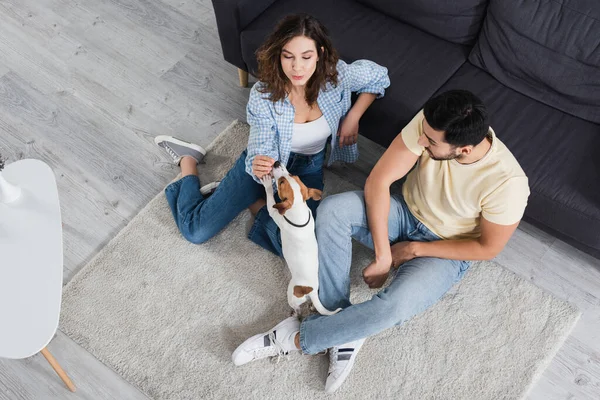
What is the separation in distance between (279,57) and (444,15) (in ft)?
2.59

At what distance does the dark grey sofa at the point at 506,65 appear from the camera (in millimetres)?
1953

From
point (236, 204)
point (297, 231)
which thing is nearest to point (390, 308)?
point (297, 231)

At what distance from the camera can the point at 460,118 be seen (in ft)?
4.89

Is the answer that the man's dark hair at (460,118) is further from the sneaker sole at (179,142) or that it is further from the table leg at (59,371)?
the table leg at (59,371)

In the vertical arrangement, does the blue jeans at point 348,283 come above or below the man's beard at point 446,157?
below

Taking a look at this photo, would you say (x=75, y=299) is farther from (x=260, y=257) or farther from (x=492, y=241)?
(x=492, y=241)

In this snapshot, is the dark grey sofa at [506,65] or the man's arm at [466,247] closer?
the man's arm at [466,247]

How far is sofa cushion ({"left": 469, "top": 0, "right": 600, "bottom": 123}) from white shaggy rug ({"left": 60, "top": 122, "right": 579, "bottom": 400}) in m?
0.66

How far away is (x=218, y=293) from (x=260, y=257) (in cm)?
21

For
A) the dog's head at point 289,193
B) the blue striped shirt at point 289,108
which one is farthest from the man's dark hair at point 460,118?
the blue striped shirt at point 289,108

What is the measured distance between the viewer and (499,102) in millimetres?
2117

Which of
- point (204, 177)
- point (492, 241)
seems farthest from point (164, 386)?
point (492, 241)

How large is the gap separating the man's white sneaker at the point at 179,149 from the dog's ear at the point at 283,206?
780 mm

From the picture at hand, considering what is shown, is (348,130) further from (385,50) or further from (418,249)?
(418,249)
